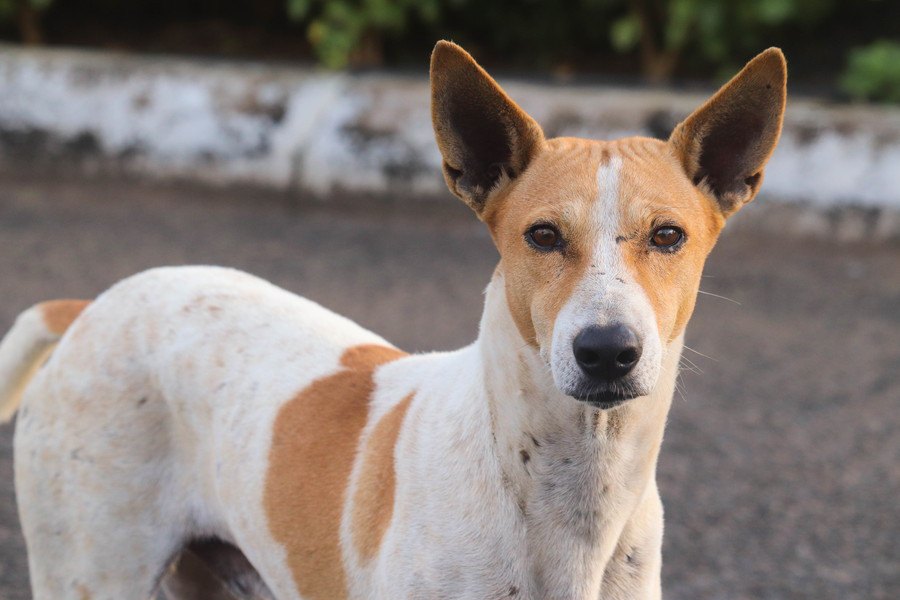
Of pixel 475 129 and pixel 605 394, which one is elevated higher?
pixel 475 129

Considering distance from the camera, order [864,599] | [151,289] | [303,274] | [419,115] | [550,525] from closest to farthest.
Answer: [550,525], [151,289], [864,599], [303,274], [419,115]

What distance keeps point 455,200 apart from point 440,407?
17.1ft

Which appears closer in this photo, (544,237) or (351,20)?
(544,237)

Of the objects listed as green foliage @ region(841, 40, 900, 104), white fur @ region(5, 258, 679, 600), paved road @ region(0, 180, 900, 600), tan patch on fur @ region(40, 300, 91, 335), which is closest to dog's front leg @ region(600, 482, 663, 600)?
white fur @ region(5, 258, 679, 600)

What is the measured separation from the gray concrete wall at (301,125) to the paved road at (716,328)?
0.78 ft

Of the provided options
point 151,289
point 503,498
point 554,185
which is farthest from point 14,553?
point 554,185

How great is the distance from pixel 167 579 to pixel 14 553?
0.95 meters

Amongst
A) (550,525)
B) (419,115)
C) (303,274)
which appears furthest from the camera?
(419,115)

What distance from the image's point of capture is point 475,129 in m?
2.60

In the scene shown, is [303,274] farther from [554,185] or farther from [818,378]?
[554,185]

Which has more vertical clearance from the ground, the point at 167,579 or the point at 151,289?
the point at 151,289

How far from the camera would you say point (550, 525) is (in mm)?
2385

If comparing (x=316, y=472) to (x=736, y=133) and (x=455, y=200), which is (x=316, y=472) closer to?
(x=736, y=133)

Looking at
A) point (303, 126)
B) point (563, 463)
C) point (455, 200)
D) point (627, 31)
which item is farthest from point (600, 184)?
point (627, 31)
